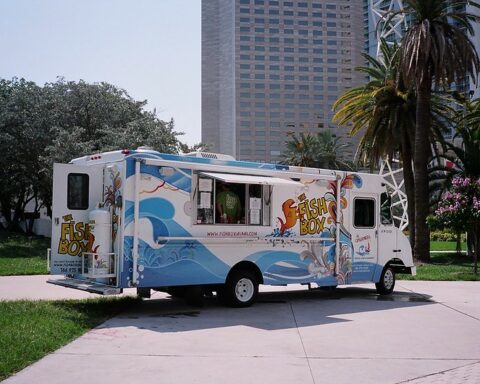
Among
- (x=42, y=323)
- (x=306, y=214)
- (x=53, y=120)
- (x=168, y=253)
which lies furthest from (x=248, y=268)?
(x=53, y=120)

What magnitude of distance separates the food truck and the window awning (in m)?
0.02

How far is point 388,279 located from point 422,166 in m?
12.3

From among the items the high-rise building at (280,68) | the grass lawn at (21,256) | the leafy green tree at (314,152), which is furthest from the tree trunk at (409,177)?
the high-rise building at (280,68)

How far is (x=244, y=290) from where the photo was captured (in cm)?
1226

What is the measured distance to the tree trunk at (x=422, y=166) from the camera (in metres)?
26.0

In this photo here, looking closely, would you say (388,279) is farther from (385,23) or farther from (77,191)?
(385,23)

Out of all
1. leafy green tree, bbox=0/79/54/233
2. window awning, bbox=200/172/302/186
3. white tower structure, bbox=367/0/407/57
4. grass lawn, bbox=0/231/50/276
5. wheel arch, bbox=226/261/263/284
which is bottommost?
grass lawn, bbox=0/231/50/276

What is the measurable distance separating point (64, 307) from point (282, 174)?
5170 millimetres

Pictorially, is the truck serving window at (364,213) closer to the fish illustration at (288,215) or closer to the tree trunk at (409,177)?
the fish illustration at (288,215)

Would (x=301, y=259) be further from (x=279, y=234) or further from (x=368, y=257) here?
(x=368, y=257)

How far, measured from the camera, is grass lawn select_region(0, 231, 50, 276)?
20359mm

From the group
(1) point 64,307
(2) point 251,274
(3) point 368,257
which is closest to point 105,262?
(1) point 64,307

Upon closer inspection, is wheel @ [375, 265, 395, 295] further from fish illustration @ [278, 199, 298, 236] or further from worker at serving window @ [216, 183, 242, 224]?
worker at serving window @ [216, 183, 242, 224]

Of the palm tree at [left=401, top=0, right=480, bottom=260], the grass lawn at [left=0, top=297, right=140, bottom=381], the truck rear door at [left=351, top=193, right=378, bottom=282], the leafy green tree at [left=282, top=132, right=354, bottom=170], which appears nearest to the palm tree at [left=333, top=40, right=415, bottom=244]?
the palm tree at [left=401, top=0, right=480, bottom=260]
